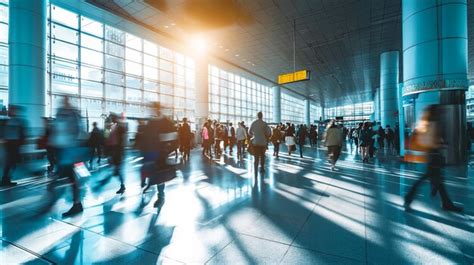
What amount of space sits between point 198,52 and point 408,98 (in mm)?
14764

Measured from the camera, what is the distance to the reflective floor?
2555 millimetres

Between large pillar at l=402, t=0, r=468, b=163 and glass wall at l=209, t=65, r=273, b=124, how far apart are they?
59.3 feet

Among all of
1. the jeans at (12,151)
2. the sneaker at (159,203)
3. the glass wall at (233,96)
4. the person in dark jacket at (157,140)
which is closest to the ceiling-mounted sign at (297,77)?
the person in dark jacket at (157,140)

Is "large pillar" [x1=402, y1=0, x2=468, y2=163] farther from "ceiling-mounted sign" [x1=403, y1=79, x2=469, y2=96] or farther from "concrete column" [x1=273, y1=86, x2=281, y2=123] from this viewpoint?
"concrete column" [x1=273, y1=86, x2=281, y2=123]

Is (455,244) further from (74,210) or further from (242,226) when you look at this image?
(74,210)

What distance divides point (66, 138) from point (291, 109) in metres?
40.0

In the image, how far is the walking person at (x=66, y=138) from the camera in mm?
3711

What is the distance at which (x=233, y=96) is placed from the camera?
2725 centimetres

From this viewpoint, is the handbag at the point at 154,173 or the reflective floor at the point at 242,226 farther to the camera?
the handbag at the point at 154,173

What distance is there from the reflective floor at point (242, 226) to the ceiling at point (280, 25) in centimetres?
955

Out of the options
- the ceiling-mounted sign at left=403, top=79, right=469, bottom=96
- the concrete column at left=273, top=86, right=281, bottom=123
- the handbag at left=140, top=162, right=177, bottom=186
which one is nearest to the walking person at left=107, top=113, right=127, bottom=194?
the handbag at left=140, top=162, right=177, bottom=186

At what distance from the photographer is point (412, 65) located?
25.9 feet

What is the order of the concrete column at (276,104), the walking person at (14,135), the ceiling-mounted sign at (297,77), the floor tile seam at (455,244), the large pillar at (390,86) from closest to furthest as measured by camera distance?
1. the floor tile seam at (455,244)
2. the walking person at (14,135)
3. the ceiling-mounted sign at (297,77)
4. the large pillar at (390,86)
5. the concrete column at (276,104)

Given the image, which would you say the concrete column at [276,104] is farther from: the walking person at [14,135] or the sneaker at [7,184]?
the walking person at [14,135]
